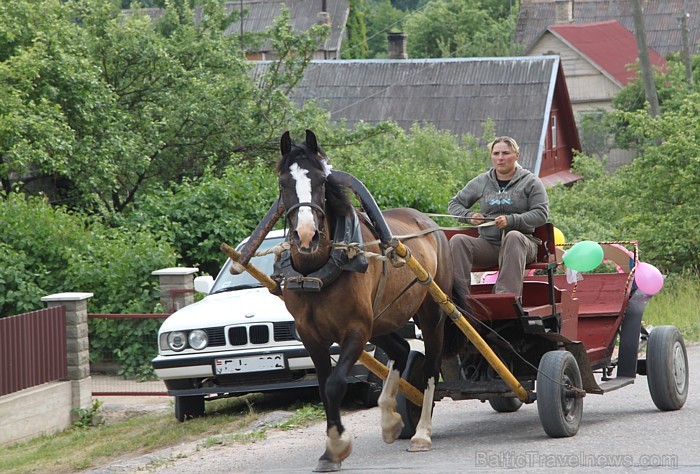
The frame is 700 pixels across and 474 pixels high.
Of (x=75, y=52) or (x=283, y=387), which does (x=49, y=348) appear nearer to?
(x=283, y=387)

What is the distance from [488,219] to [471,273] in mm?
465

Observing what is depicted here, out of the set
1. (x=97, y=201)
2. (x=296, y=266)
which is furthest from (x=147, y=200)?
(x=296, y=266)

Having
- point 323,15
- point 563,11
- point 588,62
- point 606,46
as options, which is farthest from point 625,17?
point 323,15

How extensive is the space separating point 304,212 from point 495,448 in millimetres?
2435

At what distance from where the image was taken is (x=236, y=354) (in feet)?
35.1

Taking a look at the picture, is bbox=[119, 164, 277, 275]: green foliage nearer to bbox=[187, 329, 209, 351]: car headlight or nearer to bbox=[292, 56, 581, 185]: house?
bbox=[187, 329, 209, 351]: car headlight

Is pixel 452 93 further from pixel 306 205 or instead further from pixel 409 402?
pixel 306 205

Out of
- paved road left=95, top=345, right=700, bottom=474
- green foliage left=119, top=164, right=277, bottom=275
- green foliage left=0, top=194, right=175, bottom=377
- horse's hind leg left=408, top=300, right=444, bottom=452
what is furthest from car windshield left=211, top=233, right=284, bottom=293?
green foliage left=119, top=164, right=277, bottom=275

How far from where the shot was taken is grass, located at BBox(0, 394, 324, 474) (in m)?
10.2

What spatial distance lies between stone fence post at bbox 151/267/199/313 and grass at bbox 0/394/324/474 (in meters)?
2.41

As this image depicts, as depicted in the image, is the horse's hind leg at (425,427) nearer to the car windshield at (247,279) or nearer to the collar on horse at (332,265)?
the collar on horse at (332,265)

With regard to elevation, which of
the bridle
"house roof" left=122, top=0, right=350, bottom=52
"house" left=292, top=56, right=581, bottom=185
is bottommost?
the bridle

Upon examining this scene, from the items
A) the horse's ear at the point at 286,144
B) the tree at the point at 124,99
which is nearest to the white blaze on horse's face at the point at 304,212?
the horse's ear at the point at 286,144

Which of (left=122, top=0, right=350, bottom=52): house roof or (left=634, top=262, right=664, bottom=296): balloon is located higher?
(left=122, top=0, right=350, bottom=52): house roof
